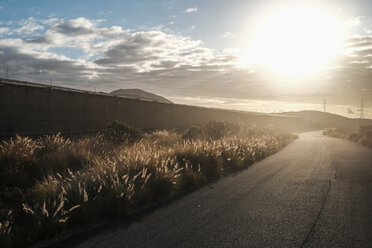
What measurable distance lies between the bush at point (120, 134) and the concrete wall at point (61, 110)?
378cm

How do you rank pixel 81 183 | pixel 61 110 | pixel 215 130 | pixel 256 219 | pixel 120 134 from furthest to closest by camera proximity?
pixel 215 130 < pixel 61 110 < pixel 120 134 < pixel 81 183 < pixel 256 219

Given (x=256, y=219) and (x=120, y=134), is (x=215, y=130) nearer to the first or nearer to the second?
(x=120, y=134)

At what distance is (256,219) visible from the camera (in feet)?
17.3

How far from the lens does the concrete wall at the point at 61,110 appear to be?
13391mm

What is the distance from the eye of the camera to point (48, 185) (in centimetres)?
594

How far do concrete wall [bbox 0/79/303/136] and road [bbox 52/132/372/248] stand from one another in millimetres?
10816

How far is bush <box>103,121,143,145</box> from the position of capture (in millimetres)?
13383

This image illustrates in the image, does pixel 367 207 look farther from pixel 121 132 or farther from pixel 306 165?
pixel 121 132

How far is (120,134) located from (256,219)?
957 cm

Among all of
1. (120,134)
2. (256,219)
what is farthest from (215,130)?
(256,219)

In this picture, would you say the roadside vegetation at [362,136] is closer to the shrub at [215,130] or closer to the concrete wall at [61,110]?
the shrub at [215,130]

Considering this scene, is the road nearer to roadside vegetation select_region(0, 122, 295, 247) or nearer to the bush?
roadside vegetation select_region(0, 122, 295, 247)

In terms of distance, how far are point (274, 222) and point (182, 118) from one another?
87.6 ft

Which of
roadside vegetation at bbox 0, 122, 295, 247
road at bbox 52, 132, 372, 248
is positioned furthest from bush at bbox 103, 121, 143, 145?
road at bbox 52, 132, 372, 248
